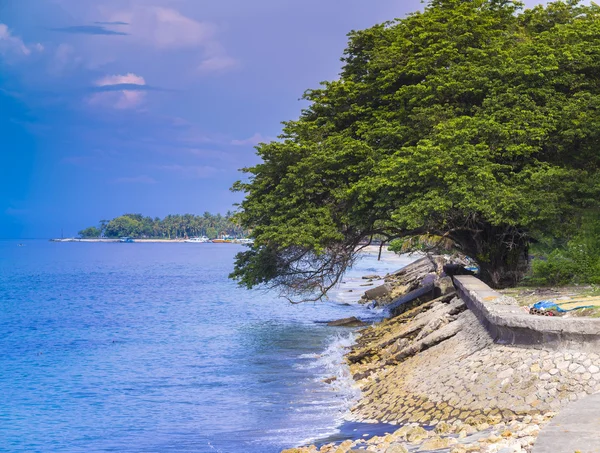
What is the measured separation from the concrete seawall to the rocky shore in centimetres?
14

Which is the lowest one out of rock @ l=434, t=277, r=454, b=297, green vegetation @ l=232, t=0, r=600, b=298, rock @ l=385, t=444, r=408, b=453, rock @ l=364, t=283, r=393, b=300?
rock @ l=364, t=283, r=393, b=300

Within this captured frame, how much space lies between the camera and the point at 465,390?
11.0 m

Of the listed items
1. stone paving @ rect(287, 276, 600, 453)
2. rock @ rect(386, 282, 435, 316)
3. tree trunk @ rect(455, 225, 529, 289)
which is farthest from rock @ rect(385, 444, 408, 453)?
rock @ rect(386, 282, 435, 316)

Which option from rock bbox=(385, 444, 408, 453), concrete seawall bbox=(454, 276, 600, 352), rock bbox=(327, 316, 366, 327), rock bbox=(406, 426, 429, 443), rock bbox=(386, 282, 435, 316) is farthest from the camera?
rock bbox=(327, 316, 366, 327)

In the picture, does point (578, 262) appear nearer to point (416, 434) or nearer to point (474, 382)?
point (474, 382)

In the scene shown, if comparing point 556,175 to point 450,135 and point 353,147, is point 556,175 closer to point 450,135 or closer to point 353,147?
point 450,135

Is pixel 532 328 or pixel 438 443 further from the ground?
pixel 532 328

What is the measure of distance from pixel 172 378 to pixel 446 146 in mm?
10129

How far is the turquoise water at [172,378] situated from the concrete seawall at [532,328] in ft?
11.0

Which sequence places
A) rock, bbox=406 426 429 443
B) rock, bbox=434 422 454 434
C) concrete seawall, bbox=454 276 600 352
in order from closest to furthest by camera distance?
rock, bbox=406 426 429 443 → rock, bbox=434 422 454 434 → concrete seawall, bbox=454 276 600 352

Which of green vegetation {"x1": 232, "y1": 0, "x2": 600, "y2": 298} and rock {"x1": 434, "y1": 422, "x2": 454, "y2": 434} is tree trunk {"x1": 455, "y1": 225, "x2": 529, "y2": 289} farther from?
rock {"x1": 434, "y1": 422, "x2": 454, "y2": 434}

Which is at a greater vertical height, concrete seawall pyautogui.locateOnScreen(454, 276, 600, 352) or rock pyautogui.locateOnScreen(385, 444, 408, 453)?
concrete seawall pyautogui.locateOnScreen(454, 276, 600, 352)

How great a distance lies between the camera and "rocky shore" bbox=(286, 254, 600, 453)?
28.7 feet

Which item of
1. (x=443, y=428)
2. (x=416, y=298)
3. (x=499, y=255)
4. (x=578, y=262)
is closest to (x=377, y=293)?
(x=416, y=298)
